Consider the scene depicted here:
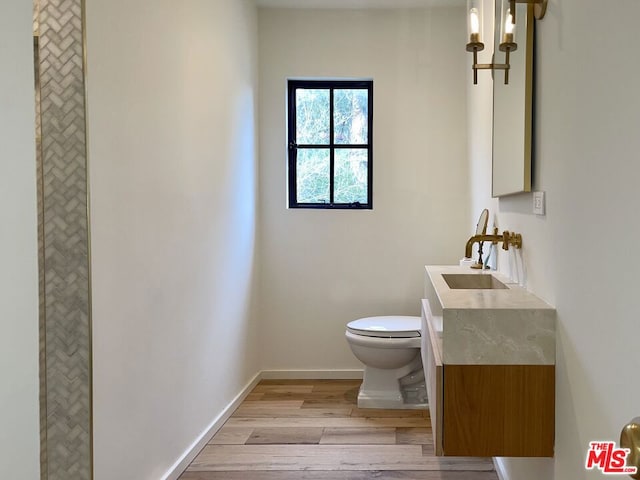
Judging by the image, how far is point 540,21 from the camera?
5.37 feet

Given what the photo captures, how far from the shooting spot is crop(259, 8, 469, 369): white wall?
338 cm

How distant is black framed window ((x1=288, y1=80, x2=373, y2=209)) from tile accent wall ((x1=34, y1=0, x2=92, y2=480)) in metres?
2.24

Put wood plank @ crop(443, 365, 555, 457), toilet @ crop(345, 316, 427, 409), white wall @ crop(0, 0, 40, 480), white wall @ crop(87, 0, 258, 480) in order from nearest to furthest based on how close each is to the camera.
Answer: white wall @ crop(0, 0, 40, 480), wood plank @ crop(443, 365, 555, 457), white wall @ crop(87, 0, 258, 480), toilet @ crop(345, 316, 427, 409)

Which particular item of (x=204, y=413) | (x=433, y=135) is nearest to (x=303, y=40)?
(x=433, y=135)

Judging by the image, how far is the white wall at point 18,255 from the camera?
50.6 inches

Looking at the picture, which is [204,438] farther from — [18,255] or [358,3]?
[358,3]

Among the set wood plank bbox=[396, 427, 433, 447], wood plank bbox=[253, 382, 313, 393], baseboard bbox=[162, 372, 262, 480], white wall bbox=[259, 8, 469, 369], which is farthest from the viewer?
white wall bbox=[259, 8, 469, 369]

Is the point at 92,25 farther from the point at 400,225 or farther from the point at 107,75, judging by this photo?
the point at 400,225

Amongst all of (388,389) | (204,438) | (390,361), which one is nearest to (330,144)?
(390,361)

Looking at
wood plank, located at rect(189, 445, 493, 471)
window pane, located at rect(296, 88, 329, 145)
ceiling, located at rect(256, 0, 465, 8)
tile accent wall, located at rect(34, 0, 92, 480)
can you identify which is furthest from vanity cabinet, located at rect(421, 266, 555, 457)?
ceiling, located at rect(256, 0, 465, 8)

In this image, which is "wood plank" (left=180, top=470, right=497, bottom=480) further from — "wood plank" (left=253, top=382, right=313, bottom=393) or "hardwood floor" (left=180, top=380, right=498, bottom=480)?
"wood plank" (left=253, top=382, right=313, bottom=393)

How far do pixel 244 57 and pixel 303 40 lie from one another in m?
0.54

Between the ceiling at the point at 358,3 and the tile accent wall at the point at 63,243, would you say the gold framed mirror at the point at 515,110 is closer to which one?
the ceiling at the point at 358,3

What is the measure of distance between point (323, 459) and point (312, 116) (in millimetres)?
2277
